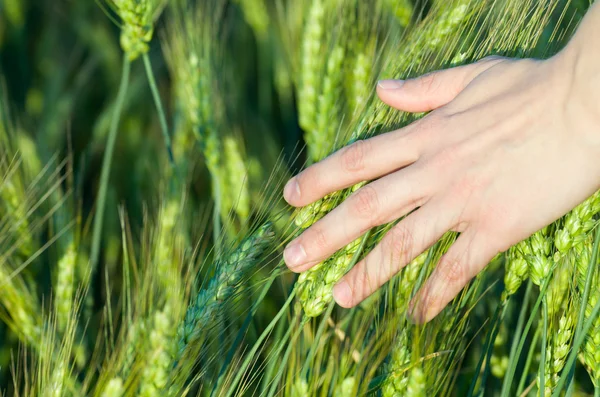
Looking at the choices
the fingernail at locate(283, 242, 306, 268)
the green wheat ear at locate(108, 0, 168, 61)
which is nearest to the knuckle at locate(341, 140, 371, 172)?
the fingernail at locate(283, 242, 306, 268)

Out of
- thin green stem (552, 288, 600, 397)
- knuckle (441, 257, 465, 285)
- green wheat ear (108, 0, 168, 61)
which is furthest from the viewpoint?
green wheat ear (108, 0, 168, 61)

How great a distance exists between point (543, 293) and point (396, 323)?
160 mm

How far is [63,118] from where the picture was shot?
1400 mm

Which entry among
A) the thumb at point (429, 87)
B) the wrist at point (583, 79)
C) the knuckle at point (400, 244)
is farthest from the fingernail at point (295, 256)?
the wrist at point (583, 79)

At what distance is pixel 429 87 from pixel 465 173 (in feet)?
0.42

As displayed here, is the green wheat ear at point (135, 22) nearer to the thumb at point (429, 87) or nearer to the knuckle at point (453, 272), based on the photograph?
the thumb at point (429, 87)

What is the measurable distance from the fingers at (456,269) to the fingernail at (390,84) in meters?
0.20

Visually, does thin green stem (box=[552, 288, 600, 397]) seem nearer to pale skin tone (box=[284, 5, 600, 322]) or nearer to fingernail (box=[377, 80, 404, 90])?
pale skin tone (box=[284, 5, 600, 322])

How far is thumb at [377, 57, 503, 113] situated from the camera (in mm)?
842

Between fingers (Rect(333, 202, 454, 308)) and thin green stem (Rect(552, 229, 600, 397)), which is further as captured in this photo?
fingers (Rect(333, 202, 454, 308))

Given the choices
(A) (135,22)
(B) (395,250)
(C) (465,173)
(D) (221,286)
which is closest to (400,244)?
(B) (395,250)

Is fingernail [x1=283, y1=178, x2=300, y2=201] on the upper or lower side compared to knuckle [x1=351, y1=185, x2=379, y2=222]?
upper

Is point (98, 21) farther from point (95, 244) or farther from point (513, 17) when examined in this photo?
point (513, 17)

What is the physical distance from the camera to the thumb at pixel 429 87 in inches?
33.2
